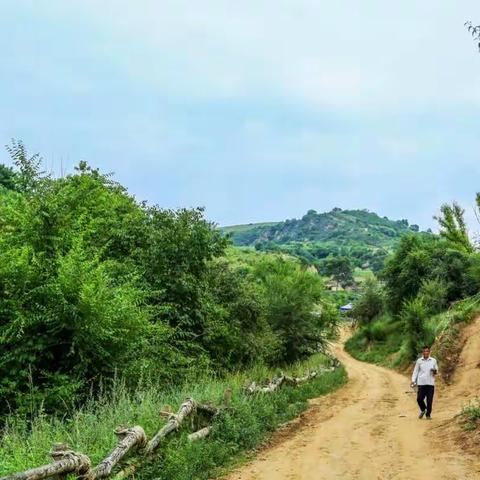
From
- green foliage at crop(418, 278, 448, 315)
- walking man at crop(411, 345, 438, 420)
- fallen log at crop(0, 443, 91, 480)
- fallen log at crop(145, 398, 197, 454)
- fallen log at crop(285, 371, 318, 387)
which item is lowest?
fallen log at crop(285, 371, 318, 387)

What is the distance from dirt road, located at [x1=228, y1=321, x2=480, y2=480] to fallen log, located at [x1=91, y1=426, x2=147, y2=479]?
1.83m

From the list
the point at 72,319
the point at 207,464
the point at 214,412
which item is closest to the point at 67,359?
the point at 72,319

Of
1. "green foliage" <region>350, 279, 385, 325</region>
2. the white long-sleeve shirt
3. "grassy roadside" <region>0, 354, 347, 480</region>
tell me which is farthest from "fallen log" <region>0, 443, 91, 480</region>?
"green foliage" <region>350, 279, 385, 325</region>

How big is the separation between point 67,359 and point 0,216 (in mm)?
6133

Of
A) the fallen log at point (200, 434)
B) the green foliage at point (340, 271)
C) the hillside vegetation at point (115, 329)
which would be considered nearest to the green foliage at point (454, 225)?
the hillside vegetation at point (115, 329)

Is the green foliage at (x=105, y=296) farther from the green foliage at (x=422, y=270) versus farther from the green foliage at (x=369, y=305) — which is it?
the green foliage at (x=369, y=305)

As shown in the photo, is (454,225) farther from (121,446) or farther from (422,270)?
(121,446)

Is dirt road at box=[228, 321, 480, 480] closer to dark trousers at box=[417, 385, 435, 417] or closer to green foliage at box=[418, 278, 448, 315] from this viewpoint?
dark trousers at box=[417, 385, 435, 417]

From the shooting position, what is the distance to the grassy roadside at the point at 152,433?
7443 millimetres

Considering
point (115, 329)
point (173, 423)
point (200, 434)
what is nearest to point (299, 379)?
point (115, 329)

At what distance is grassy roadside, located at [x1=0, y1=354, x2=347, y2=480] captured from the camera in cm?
744

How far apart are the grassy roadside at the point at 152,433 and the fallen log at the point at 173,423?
167mm

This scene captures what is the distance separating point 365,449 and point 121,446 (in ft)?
17.8

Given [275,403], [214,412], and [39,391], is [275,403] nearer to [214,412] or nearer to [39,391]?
[214,412]
